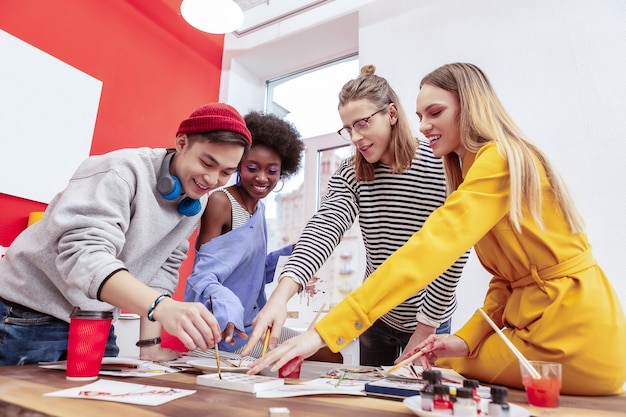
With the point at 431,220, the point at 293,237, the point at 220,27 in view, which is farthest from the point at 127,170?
the point at 293,237

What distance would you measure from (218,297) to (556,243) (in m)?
0.89

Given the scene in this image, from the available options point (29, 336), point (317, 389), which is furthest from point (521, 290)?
point (29, 336)

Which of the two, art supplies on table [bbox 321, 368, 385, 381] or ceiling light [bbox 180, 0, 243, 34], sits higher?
ceiling light [bbox 180, 0, 243, 34]

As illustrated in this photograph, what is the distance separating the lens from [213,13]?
2.49 meters

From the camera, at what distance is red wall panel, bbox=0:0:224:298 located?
6.72ft

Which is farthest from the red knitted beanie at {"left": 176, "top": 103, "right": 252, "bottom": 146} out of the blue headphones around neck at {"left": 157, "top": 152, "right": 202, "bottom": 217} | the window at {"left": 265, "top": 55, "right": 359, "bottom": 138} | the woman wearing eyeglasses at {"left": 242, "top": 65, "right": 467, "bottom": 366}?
the window at {"left": 265, "top": 55, "right": 359, "bottom": 138}

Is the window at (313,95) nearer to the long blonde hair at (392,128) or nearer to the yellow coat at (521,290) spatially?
the long blonde hair at (392,128)

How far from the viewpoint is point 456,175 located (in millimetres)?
1235

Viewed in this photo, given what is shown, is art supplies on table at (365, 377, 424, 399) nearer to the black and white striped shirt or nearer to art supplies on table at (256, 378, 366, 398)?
art supplies on table at (256, 378, 366, 398)

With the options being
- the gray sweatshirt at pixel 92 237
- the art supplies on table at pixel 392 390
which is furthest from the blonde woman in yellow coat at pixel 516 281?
the gray sweatshirt at pixel 92 237

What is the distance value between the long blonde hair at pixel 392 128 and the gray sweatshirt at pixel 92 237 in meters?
0.62

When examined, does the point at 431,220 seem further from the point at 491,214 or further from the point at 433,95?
the point at 433,95

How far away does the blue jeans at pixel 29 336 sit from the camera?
1.03m

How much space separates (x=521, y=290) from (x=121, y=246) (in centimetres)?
94
